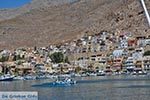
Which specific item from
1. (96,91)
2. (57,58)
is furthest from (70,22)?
(96,91)

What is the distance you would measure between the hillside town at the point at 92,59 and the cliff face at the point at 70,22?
12.4 meters

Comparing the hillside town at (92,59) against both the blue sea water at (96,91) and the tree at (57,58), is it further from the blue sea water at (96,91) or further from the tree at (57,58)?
the blue sea water at (96,91)

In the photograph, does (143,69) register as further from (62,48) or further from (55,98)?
(55,98)

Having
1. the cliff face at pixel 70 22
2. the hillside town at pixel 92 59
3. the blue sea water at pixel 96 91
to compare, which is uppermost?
the cliff face at pixel 70 22

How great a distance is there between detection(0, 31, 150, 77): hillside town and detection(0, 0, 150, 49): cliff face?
1237 centimetres

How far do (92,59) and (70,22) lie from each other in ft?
240

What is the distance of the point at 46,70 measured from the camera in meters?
86.8

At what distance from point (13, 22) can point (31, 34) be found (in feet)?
65.8

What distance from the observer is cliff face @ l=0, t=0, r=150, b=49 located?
13075 centimetres

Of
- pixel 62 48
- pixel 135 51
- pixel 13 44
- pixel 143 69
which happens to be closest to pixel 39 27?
pixel 13 44

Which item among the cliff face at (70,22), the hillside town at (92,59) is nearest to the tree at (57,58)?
the hillside town at (92,59)

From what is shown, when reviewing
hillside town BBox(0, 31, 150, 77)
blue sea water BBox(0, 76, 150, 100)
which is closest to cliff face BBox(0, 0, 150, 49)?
hillside town BBox(0, 31, 150, 77)

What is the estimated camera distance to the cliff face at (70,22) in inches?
5148

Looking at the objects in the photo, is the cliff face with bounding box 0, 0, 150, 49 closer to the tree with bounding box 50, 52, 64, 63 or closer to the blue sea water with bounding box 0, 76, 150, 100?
the tree with bounding box 50, 52, 64, 63
